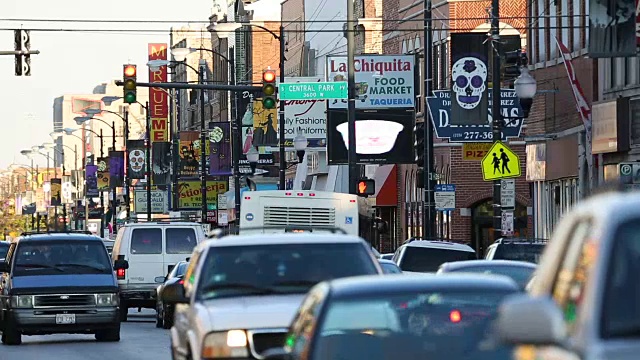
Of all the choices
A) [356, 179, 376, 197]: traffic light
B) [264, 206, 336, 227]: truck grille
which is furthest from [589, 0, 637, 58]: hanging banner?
[356, 179, 376, 197]: traffic light

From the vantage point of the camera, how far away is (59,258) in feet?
94.0

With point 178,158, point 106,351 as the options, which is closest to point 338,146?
point 106,351

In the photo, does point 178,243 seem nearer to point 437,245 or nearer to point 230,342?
point 437,245

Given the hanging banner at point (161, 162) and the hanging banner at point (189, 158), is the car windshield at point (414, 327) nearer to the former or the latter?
the hanging banner at point (189, 158)

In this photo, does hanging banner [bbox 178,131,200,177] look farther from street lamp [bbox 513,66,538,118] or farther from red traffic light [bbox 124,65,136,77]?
street lamp [bbox 513,66,538,118]

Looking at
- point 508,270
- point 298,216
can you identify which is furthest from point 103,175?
point 508,270

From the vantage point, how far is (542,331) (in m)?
6.11

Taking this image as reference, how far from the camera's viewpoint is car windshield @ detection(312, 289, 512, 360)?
9.96 m

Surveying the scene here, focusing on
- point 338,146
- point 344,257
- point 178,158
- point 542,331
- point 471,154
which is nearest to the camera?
point 542,331

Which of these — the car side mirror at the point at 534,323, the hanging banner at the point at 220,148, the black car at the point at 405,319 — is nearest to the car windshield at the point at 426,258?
the black car at the point at 405,319

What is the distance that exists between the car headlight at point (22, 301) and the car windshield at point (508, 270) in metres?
10.0

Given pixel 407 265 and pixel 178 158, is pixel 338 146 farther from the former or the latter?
pixel 178 158

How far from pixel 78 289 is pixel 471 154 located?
40.6ft

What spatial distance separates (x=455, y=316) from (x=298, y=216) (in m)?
26.7
